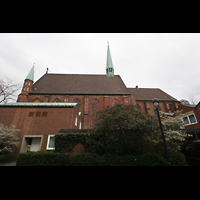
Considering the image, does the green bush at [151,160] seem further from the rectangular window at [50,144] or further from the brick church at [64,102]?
the rectangular window at [50,144]

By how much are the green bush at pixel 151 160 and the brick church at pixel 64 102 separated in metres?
7.78

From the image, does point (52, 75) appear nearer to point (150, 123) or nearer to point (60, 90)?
point (60, 90)

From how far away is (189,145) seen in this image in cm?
948

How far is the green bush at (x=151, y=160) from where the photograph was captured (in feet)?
25.1

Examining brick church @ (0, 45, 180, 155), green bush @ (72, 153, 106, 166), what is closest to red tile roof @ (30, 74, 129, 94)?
brick church @ (0, 45, 180, 155)

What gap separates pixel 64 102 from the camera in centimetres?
2142

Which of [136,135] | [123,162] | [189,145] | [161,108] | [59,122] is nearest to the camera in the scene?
[123,162]

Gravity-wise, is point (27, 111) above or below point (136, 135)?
above

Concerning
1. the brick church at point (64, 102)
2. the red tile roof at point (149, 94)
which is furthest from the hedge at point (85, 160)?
the red tile roof at point (149, 94)

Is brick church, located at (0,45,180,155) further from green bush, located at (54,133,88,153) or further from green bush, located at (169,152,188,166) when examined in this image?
green bush, located at (169,152,188,166)

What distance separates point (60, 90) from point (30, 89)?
6632 mm

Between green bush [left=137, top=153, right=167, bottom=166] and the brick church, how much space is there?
7.78 meters

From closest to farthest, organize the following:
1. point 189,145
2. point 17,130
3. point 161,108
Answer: point 189,145 < point 17,130 < point 161,108

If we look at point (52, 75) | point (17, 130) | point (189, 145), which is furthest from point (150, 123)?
point (52, 75)
